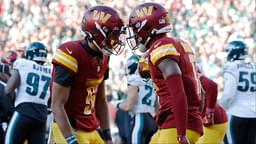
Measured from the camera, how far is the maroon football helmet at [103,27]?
4723 mm

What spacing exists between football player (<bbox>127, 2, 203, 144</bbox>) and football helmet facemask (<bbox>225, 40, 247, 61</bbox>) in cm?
348

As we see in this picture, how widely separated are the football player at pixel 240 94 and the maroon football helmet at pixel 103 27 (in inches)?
132

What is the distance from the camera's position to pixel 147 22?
455cm

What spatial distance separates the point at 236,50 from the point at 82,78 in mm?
3727

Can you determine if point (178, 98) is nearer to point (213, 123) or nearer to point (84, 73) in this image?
point (84, 73)

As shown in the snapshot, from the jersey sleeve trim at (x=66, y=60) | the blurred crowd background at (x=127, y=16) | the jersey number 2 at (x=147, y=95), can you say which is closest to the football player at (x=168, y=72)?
the jersey sleeve trim at (x=66, y=60)

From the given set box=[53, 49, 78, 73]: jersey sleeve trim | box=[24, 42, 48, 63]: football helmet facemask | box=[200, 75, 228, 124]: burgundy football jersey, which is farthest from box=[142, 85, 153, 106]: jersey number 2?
box=[53, 49, 78, 73]: jersey sleeve trim

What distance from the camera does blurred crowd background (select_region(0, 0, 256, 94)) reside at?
17.9 meters

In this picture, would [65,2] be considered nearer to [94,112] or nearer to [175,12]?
[175,12]

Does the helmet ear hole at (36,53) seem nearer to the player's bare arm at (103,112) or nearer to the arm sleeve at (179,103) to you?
the player's bare arm at (103,112)

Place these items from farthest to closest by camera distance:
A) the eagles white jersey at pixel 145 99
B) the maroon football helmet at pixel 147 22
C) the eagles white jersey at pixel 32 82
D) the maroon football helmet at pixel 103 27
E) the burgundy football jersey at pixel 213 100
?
the eagles white jersey at pixel 145 99 < the eagles white jersey at pixel 32 82 < the burgundy football jersey at pixel 213 100 < the maroon football helmet at pixel 103 27 < the maroon football helmet at pixel 147 22

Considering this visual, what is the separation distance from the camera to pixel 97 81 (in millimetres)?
4867

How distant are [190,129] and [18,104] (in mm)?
2983

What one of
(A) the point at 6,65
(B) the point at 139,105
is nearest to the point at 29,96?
(A) the point at 6,65
